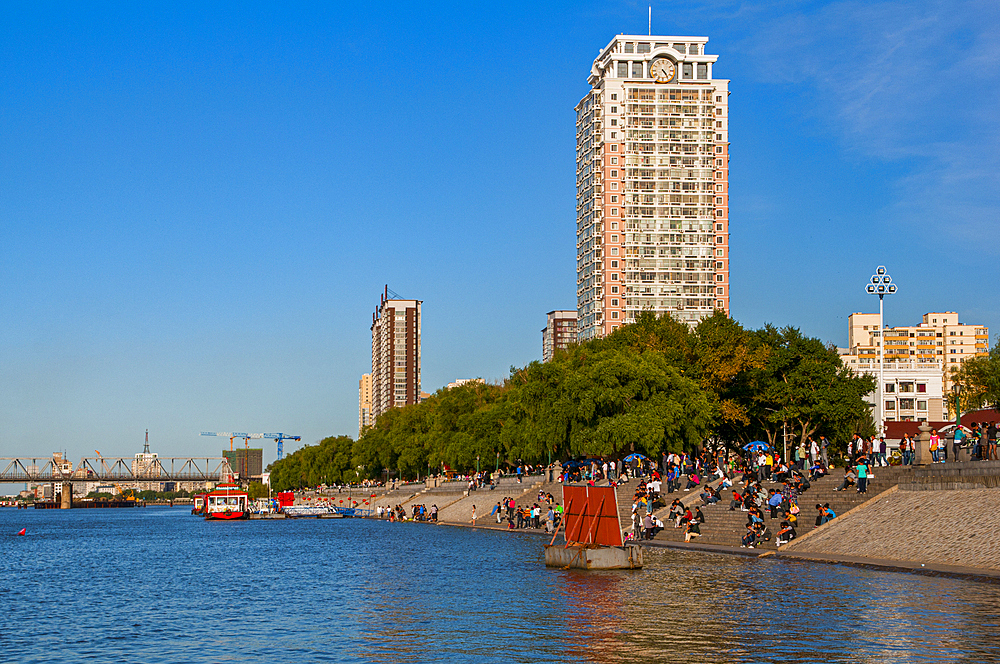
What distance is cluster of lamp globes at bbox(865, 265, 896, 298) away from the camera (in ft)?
272

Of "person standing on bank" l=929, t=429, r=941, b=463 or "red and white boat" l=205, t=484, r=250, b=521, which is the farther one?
"red and white boat" l=205, t=484, r=250, b=521

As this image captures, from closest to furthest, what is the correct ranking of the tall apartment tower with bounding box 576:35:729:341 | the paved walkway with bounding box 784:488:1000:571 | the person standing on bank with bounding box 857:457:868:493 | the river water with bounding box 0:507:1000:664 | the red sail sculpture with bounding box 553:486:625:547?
the river water with bounding box 0:507:1000:664 < the paved walkway with bounding box 784:488:1000:571 < the red sail sculpture with bounding box 553:486:625:547 < the person standing on bank with bounding box 857:457:868:493 < the tall apartment tower with bounding box 576:35:729:341

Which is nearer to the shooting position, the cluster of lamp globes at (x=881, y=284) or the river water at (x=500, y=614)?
the river water at (x=500, y=614)

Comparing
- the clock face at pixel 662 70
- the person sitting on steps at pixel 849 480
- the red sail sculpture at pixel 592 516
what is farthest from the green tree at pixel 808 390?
the clock face at pixel 662 70

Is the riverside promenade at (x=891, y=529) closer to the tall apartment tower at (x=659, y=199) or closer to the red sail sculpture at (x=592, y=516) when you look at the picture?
the red sail sculpture at (x=592, y=516)

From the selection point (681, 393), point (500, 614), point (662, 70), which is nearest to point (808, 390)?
point (681, 393)

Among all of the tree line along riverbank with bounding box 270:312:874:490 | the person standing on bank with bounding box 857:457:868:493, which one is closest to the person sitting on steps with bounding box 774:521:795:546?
the person standing on bank with bounding box 857:457:868:493

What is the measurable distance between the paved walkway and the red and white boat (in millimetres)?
114802

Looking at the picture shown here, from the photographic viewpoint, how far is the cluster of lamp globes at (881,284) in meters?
83.0

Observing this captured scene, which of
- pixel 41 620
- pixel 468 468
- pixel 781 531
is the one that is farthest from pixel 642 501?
pixel 468 468

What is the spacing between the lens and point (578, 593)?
37.4 meters

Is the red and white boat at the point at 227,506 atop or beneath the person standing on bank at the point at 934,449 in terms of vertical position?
beneath

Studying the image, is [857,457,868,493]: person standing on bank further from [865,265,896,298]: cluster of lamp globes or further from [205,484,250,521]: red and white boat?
[205,484,250,521]: red and white boat

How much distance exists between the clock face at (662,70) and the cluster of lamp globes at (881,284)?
4319 inches
